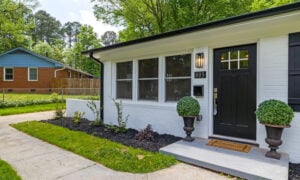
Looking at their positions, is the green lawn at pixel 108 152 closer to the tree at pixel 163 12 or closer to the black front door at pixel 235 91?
the black front door at pixel 235 91

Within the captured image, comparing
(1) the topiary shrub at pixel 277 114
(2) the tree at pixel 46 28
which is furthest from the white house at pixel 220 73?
(2) the tree at pixel 46 28

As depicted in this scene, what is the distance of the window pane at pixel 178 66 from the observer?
534 cm

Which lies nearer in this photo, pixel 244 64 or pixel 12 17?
pixel 244 64

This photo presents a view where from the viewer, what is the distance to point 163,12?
45.3 feet

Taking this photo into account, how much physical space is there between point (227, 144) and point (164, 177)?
6.02 ft

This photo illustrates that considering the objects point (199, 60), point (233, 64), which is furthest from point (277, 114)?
point (199, 60)

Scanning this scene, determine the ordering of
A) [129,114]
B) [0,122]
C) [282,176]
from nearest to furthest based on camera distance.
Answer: [282,176]
[129,114]
[0,122]

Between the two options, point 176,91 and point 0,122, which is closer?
point 176,91

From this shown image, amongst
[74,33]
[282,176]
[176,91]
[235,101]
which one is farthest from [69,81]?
[74,33]

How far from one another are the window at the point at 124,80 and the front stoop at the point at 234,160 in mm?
2868

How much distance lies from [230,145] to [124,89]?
3.77m

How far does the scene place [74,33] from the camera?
5159 cm

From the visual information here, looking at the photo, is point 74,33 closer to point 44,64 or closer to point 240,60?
point 44,64

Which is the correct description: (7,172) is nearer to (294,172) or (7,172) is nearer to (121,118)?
(121,118)
